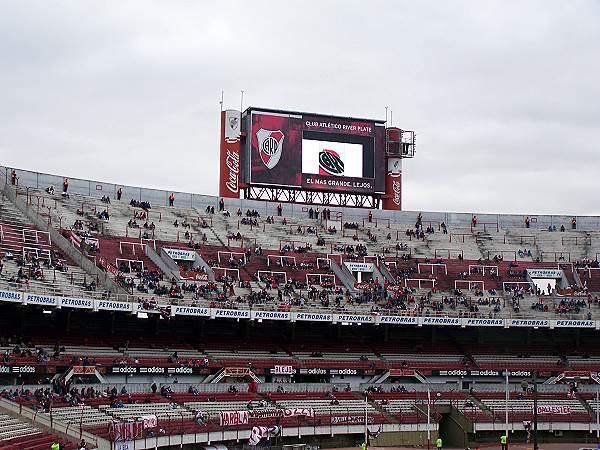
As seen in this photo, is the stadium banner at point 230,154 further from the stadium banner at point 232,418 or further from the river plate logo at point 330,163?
the stadium banner at point 232,418

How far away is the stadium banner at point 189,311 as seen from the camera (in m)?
62.7

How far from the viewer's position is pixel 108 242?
70188mm

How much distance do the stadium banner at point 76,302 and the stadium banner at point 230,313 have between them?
946 cm

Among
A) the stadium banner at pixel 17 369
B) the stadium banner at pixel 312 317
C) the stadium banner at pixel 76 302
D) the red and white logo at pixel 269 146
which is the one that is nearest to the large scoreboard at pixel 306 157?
the red and white logo at pixel 269 146

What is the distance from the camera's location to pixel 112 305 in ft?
195

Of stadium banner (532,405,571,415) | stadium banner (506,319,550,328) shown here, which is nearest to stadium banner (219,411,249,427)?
stadium banner (532,405,571,415)

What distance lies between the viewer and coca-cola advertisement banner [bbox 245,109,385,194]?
82250 mm

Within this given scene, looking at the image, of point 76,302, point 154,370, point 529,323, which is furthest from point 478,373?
point 76,302

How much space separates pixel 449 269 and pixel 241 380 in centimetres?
2469

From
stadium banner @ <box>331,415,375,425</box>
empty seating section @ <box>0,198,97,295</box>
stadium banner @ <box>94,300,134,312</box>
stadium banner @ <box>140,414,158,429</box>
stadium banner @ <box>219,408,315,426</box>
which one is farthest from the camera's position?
stadium banner @ <box>331,415,375,425</box>

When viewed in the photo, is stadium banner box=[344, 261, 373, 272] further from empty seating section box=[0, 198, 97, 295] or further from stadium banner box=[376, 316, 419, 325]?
empty seating section box=[0, 198, 97, 295]

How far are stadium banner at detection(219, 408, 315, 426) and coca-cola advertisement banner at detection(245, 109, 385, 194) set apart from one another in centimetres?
2676

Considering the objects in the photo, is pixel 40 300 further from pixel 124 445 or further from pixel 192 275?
pixel 192 275

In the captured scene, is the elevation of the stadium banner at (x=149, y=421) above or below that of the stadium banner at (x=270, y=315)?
below
